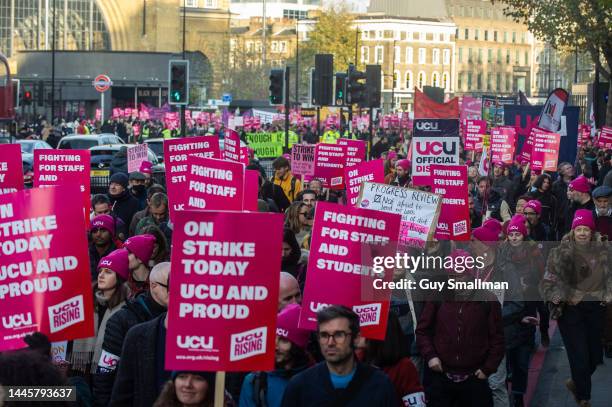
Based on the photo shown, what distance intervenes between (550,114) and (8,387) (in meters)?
19.9

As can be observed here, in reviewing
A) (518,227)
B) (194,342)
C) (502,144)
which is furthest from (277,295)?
(502,144)

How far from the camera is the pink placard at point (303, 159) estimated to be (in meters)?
20.2

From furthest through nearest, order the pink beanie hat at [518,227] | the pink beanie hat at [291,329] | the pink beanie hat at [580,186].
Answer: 1. the pink beanie hat at [580,186]
2. the pink beanie hat at [518,227]
3. the pink beanie hat at [291,329]

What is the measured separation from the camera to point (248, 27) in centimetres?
15088

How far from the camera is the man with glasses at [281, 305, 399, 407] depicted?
583 cm

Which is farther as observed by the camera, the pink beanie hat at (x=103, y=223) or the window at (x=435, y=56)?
the window at (x=435, y=56)

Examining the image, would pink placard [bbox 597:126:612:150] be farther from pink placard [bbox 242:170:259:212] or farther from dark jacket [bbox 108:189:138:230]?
pink placard [bbox 242:170:259:212]

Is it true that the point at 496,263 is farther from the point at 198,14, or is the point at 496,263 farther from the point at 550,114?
the point at 198,14

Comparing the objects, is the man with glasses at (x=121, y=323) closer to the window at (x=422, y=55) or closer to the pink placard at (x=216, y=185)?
the pink placard at (x=216, y=185)

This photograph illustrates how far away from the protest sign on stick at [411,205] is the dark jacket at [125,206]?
462 centimetres

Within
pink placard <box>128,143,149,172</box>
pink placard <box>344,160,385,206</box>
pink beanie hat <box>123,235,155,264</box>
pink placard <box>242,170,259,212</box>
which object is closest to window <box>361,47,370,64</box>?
pink placard <box>128,143,149,172</box>

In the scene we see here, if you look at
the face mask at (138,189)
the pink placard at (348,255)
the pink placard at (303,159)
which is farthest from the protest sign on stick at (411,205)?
the pink placard at (303,159)

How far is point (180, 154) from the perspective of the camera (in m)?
13.0

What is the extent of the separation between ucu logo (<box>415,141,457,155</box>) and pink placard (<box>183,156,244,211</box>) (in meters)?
5.45
